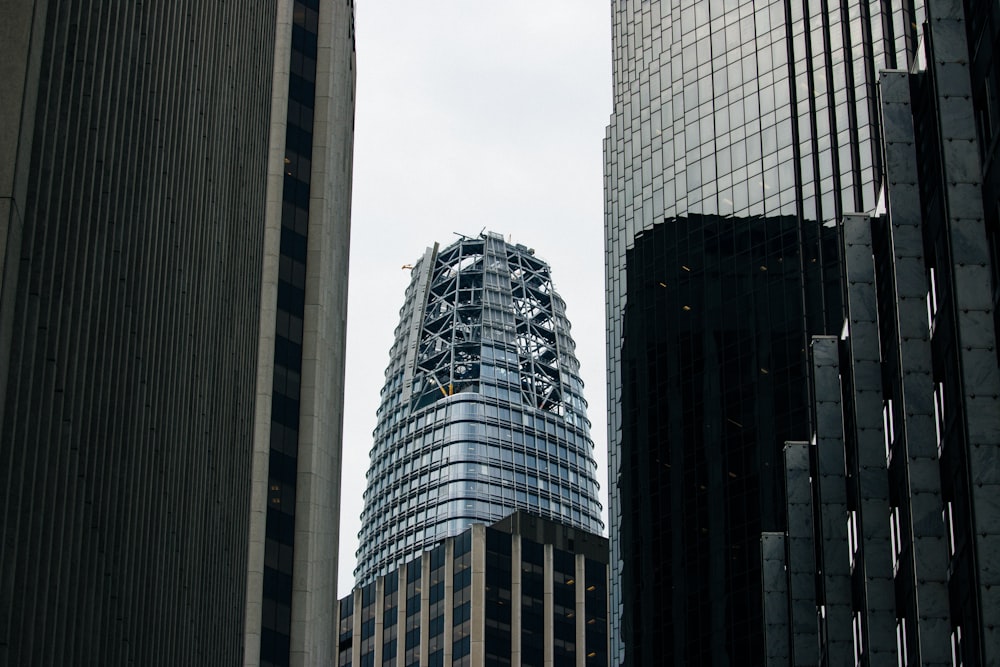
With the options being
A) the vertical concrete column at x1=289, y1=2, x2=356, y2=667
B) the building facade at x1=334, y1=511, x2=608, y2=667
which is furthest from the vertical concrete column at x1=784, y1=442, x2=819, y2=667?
the building facade at x1=334, y1=511, x2=608, y2=667

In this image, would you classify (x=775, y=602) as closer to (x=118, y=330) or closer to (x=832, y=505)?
(x=832, y=505)

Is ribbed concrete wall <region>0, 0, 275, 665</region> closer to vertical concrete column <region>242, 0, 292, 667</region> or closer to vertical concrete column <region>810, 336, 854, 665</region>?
vertical concrete column <region>242, 0, 292, 667</region>

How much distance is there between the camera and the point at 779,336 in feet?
433

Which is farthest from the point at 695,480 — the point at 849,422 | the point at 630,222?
the point at 849,422

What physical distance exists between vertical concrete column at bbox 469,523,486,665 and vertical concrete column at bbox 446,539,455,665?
9.53 feet

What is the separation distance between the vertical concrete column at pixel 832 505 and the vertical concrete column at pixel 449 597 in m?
121

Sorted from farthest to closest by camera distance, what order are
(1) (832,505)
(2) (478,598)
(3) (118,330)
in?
(2) (478,598) → (1) (832,505) → (3) (118,330)

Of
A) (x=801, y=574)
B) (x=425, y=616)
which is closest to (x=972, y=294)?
(x=801, y=574)

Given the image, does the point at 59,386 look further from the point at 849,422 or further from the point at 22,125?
the point at 849,422

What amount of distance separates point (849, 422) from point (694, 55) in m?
87.7

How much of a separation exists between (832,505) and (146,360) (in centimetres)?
3422

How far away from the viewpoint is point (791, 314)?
131500mm

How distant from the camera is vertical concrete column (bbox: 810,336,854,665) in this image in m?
69.6

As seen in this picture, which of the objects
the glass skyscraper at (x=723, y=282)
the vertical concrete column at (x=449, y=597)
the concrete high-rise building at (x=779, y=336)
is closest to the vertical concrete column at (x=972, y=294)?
the concrete high-rise building at (x=779, y=336)
